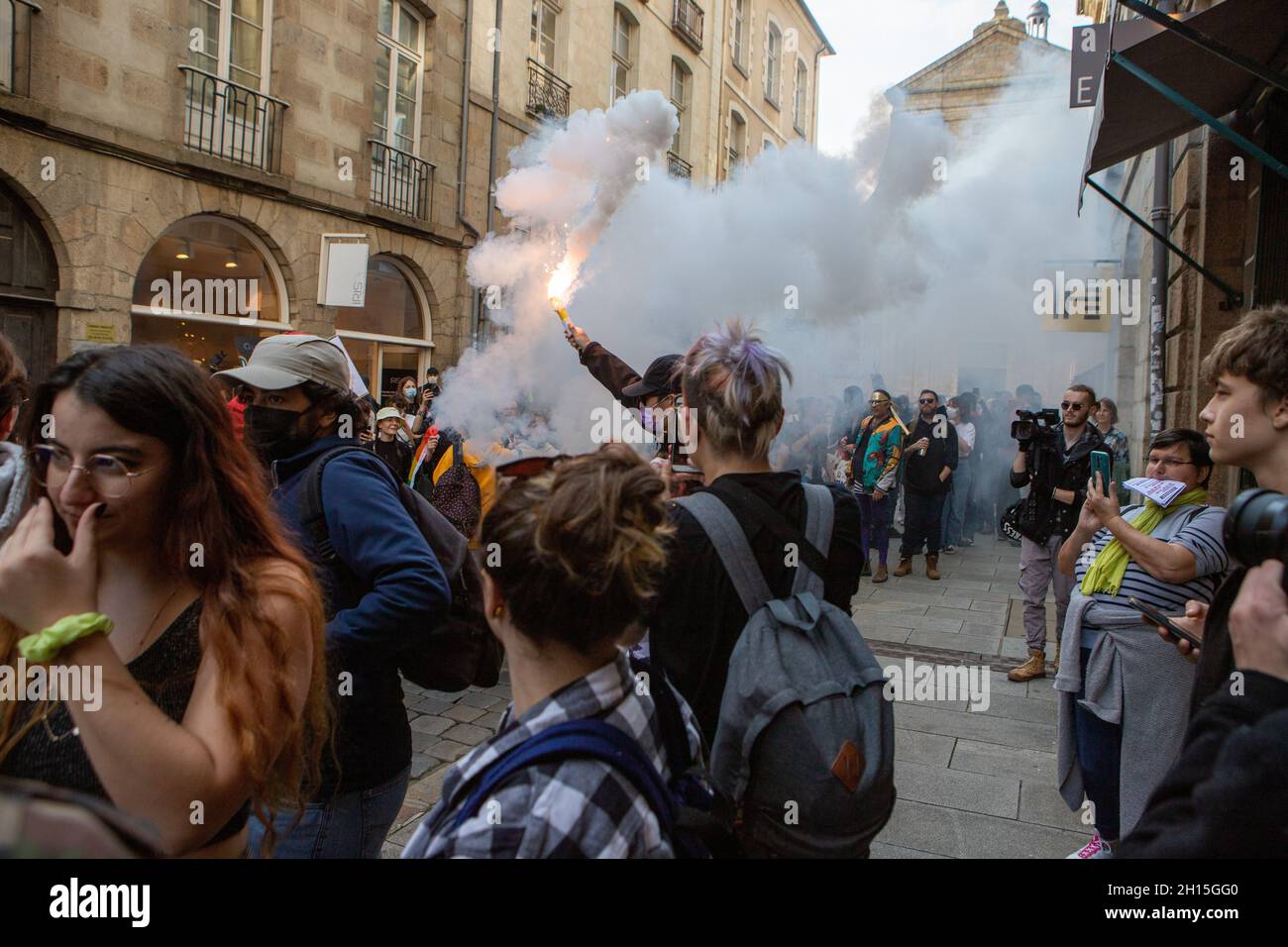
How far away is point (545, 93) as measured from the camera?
15.2 m

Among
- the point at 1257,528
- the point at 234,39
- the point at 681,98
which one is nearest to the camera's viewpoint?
the point at 1257,528

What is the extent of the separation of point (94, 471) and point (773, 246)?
11292 millimetres

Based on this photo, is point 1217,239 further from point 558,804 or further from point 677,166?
point 677,166

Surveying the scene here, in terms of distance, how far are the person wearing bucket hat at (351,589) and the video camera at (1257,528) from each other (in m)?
1.61

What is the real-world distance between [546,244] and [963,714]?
21.9 feet

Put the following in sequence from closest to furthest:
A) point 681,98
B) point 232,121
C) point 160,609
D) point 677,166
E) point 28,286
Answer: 1. point 160,609
2. point 28,286
3. point 232,121
4. point 677,166
5. point 681,98

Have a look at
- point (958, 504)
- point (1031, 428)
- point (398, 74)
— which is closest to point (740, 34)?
point (398, 74)

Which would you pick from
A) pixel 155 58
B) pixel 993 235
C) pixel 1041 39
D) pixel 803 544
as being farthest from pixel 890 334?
pixel 803 544

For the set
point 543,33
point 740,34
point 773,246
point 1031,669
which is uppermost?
point 740,34

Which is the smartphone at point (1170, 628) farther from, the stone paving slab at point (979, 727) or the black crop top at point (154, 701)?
the black crop top at point (154, 701)

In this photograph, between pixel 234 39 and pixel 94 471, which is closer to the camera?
pixel 94 471

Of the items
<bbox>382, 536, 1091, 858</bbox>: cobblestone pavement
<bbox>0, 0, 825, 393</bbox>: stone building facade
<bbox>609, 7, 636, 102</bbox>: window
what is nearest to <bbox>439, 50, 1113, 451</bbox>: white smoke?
<bbox>0, 0, 825, 393</bbox>: stone building facade

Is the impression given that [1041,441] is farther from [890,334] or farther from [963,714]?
[890,334]

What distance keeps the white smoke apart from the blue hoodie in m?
5.52
